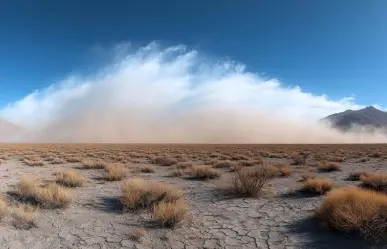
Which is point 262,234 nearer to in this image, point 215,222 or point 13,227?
point 215,222

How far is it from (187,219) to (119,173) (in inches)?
345

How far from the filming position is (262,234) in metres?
7.42

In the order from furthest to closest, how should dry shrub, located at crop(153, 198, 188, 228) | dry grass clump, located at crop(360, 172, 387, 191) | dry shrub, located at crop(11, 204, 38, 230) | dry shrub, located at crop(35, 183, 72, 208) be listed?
dry grass clump, located at crop(360, 172, 387, 191), dry shrub, located at crop(35, 183, 72, 208), dry shrub, located at crop(153, 198, 188, 228), dry shrub, located at crop(11, 204, 38, 230)

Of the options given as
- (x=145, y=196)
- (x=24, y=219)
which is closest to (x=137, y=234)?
(x=145, y=196)

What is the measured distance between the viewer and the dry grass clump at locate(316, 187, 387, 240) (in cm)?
665

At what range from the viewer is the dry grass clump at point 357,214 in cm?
665

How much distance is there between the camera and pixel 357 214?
7.02m

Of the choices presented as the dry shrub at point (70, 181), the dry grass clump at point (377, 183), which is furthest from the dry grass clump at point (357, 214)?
the dry shrub at point (70, 181)

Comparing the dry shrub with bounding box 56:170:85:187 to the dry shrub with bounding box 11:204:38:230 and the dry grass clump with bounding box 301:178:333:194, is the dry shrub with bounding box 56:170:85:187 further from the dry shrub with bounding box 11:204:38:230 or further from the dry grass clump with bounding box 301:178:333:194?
the dry grass clump with bounding box 301:178:333:194

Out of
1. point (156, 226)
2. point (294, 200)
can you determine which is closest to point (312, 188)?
point (294, 200)

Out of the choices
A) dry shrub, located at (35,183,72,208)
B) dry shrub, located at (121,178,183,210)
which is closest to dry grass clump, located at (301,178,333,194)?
dry shrub, located at (121,178,183,210)

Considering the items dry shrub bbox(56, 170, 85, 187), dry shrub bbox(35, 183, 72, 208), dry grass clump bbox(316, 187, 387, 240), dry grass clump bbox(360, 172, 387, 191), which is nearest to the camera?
dry grass clump bbox(316, 187, 387, 240)

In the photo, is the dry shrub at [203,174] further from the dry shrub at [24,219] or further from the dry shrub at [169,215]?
the dry shrub at [24,219]

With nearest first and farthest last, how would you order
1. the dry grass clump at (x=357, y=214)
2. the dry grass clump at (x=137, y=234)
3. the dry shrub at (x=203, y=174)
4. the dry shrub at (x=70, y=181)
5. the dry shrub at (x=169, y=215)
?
the dry grass clump at (x=357, y=214) < the dry grass clump at (x=137, y=234) < the dry shrub at (x=169, y=215) < the dry shrub at (x=70, y=181) < the dry shrub at (x=203, y=174)
